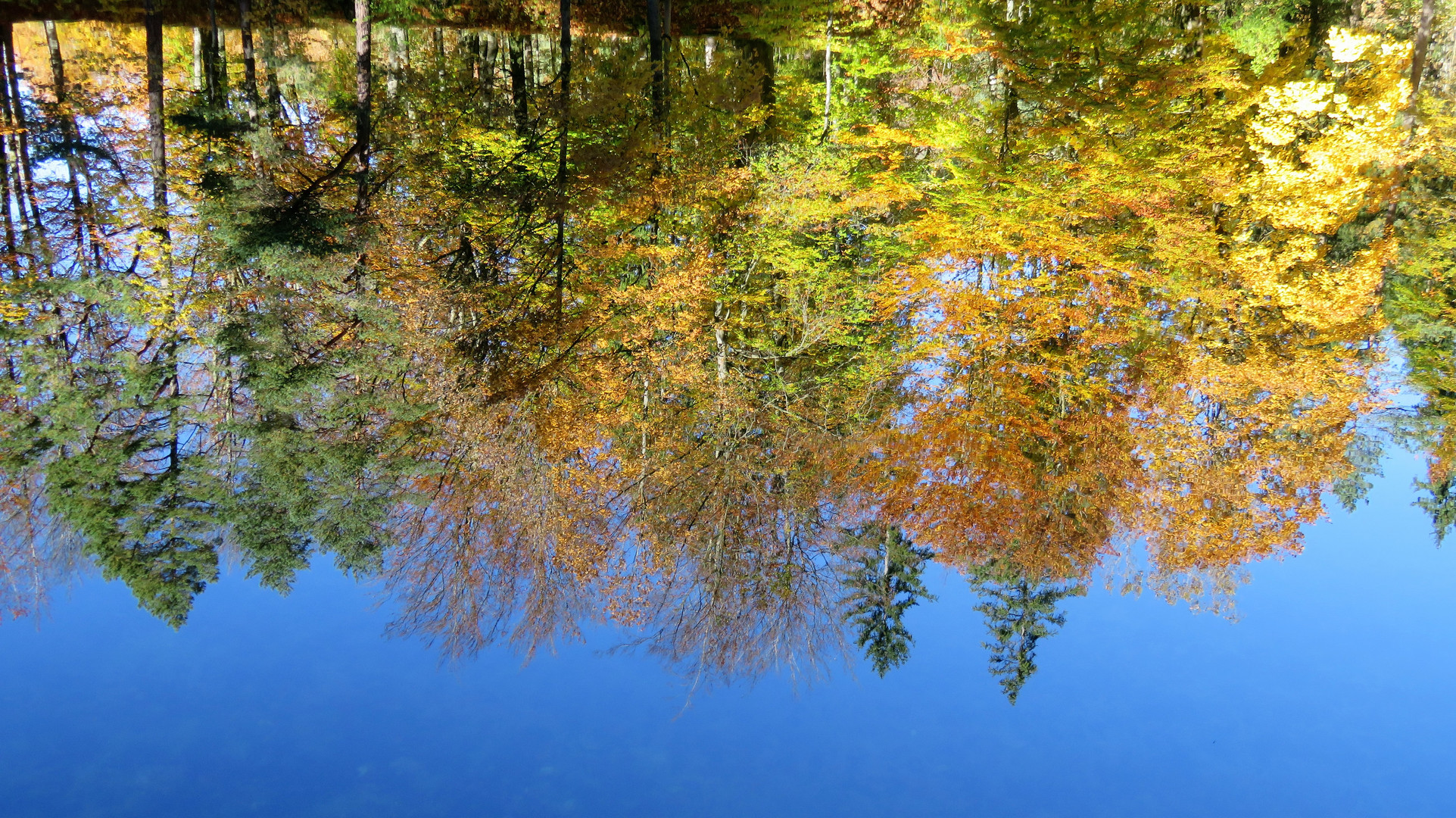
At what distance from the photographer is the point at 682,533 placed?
1293 cm

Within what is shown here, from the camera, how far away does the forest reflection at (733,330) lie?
12156 mm

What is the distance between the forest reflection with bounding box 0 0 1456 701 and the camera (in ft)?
39.9

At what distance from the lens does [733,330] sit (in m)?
17.1

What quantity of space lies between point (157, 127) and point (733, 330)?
12654 millimetres

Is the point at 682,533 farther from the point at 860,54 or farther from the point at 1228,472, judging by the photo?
the point at 860,54

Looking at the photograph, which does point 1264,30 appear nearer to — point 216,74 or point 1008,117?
point 1008,117

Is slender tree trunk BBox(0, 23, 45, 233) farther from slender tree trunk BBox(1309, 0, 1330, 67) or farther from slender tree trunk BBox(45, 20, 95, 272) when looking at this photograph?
slender tree trunk BBox(1309, 0, 1330, 67)

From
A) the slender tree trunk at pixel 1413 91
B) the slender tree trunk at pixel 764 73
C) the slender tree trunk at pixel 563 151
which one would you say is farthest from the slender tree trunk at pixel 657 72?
the slender tree trunk at pixel 1413 91

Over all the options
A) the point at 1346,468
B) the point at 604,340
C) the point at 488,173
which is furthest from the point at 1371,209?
the point at 488,173

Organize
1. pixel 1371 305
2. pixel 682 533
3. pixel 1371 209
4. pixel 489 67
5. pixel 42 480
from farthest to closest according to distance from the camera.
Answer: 1. pixel 489 67
2. pixel 1371 209
3. pixel 1371 305
4. pixel 682 533
5. pixel 42 480

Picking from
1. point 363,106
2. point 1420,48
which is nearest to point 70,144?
point 363,106

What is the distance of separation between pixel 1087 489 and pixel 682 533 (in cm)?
609

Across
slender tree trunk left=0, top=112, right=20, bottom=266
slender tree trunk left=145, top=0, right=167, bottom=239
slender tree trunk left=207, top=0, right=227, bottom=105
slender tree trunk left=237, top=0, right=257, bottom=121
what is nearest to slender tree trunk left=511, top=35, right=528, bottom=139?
slender tree trunk left=237, top=0, right=257, bottom=121

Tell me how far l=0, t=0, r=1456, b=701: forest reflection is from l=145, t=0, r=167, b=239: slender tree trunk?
5.5 inches
